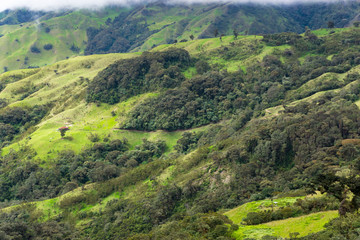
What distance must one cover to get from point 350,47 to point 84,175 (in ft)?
319

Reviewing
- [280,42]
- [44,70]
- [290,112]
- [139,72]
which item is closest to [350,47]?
[280,42]

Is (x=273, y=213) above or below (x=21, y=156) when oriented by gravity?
above

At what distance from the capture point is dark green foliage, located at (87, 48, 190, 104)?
114812 millimetres

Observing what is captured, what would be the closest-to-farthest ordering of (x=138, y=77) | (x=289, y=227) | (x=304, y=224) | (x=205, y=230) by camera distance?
(x=304, y=224)
(x=289, y=227)
(x=205, y=230)
(x=138, y=77)

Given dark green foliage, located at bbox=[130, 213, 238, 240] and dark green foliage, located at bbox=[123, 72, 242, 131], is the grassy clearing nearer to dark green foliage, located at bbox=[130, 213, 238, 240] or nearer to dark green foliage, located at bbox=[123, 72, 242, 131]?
dark green foliage, located at bbox=[130, 213, 238, 240]

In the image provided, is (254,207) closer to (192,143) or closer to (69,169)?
(192,143)

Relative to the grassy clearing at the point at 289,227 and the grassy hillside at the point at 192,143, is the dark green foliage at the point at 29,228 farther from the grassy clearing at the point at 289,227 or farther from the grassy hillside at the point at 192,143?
the grassy clearing at the point at 289,227

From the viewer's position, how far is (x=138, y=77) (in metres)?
120

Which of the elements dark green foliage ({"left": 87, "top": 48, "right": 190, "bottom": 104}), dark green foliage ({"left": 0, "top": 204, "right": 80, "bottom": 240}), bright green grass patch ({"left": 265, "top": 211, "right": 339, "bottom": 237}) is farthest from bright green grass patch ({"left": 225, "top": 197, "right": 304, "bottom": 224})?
dark green foliage ({"left": 87, "top": 48, "right": 190, "bottom": 104})

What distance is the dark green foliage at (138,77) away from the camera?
11481 cm

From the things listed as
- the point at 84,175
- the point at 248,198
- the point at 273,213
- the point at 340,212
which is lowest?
the point at 84,175

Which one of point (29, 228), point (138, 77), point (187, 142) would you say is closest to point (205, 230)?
point (29, 228)

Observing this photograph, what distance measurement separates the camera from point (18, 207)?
6606 centimetres

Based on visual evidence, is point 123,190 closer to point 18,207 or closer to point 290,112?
point 18,207
